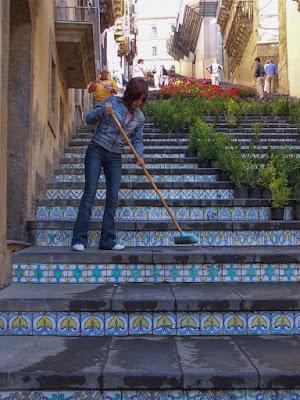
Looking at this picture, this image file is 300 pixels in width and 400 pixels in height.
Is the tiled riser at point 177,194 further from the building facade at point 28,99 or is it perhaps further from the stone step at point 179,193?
the building facade at point 28,99

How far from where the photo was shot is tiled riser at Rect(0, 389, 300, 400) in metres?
3.18

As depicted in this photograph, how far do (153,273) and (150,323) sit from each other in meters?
0.82

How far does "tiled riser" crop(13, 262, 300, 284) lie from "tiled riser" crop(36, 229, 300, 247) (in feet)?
3.05

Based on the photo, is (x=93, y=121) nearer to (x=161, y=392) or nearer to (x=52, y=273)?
(x=52, y=273)

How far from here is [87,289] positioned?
4.47 metres

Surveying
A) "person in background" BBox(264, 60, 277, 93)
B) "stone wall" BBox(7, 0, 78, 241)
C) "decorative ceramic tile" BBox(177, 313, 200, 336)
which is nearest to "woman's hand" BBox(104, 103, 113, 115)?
"stone wall" BBox(7, 0, 78, 241)

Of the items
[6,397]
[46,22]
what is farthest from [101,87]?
[6,397]

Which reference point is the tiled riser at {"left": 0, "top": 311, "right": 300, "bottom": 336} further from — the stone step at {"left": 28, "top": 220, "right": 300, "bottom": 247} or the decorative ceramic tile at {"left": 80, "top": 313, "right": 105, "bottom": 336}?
the stone step at {"left": 28, "top": 220, "right": 300, "bottom": 247}

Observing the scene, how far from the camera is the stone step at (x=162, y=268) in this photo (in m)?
4.76

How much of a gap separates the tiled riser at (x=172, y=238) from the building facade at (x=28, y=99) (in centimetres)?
31

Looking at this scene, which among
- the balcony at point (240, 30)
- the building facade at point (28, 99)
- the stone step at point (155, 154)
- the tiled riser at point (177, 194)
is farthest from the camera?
the balcony at point (240, 30)

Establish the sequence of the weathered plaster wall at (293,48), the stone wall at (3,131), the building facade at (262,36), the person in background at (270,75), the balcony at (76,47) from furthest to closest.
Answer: the person in background at (270,75) < the building facade at (262,36) < the weathered plaster wall at (293,48) < the balcony at (76,47) < the stone wall at (3,131)

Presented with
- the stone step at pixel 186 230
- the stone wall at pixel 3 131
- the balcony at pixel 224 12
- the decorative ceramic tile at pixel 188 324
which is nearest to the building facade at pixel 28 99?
the stone wall at pixel 3 131

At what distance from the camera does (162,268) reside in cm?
479
